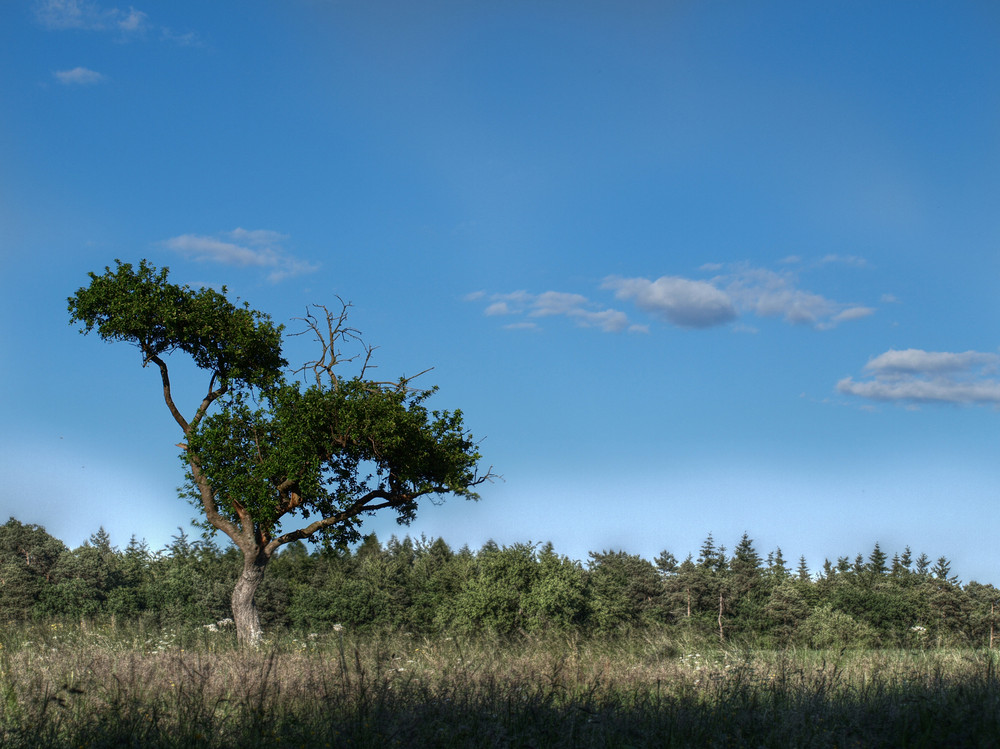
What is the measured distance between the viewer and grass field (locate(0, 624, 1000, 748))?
23.5 ft

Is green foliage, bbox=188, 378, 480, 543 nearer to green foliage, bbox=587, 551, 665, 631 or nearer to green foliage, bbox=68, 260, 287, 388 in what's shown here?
green foliage, bbox=68, 260, 287, 388

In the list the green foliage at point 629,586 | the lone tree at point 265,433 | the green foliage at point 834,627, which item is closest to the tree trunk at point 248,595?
the lone tree at point 265,433

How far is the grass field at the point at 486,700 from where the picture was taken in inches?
282

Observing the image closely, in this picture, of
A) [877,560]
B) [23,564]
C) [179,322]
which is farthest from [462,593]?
[877,560]

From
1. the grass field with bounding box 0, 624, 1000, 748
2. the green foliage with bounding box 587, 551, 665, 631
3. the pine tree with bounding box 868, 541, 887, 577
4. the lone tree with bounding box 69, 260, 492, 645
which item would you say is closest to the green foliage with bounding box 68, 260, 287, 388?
the lone tree with bounding box 69, 260, 492, 645

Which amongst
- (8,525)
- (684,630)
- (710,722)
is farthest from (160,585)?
(710,722)

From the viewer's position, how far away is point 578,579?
4553 centimetres

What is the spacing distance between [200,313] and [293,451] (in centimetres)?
575

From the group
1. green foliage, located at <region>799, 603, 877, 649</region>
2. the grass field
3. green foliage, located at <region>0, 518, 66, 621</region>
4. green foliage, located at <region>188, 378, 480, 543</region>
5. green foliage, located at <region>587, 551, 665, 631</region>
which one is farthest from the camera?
green foliage, located at <region>587, 551, 665, 631</region>

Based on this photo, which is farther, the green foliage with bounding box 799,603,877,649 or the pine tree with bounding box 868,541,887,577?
the pine tree with bounding box 868,541,887,577

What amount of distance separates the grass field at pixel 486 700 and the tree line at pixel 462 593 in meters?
30.2

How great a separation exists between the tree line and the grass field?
30190 millimetres

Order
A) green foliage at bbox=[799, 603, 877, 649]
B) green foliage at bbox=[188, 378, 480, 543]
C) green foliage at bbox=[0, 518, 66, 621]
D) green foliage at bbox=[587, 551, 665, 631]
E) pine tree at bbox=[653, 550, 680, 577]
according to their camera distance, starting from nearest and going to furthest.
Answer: green foliage at bbox=[188, 378, 480, 543] → green foliage at bbox=[799, 603, 877, 649] → green foliage at bbox=[0, 518, 66, 621] → green foliage at bbox=[587, 551, 665, 631] → pine tree at bbox=[653, 550, 680, 577]

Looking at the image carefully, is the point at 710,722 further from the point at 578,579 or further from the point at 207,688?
→ the point at 578,579
